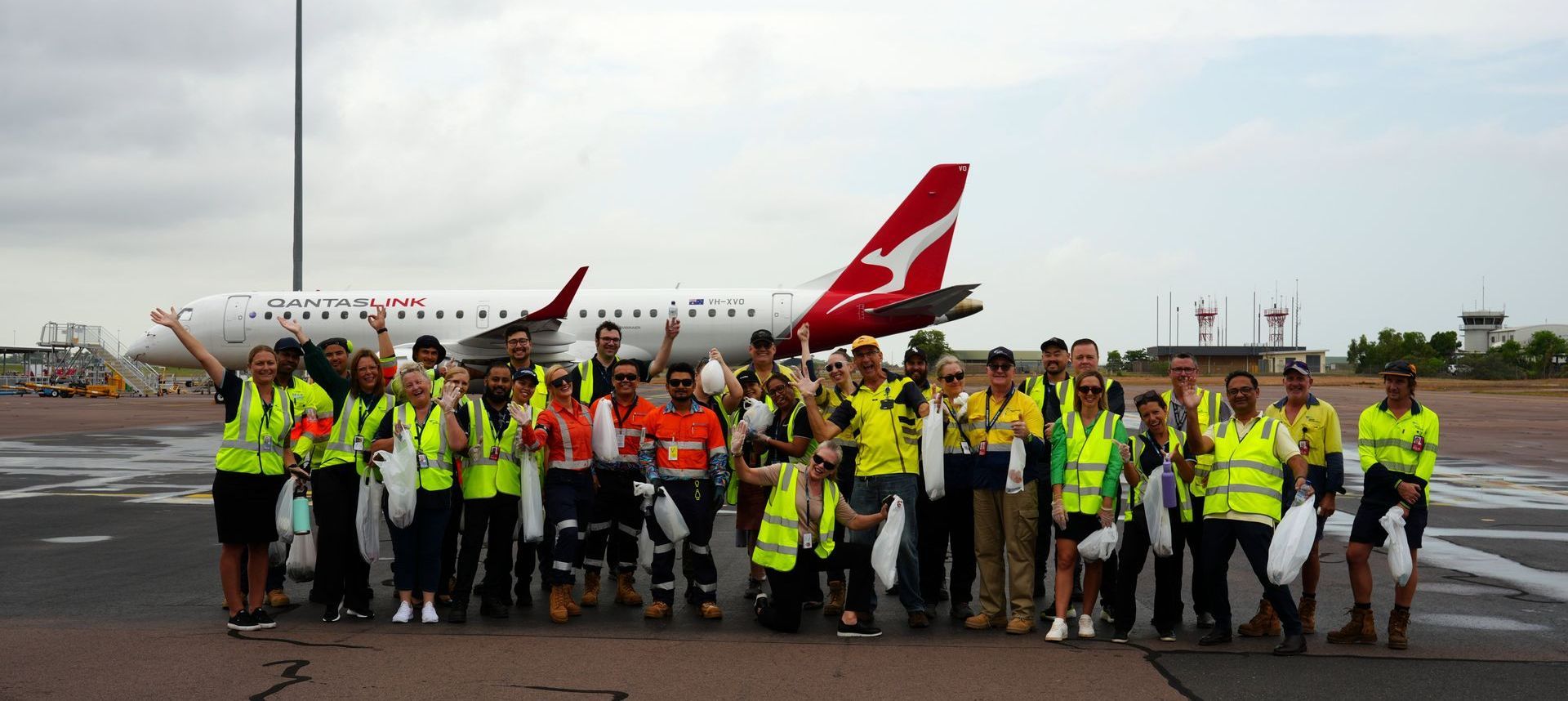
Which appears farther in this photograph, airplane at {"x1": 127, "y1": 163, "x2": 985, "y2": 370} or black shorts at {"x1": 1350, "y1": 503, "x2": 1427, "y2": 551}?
airplane at {"x1": 127, "y1": 163, "x2": 985, "y2": 370}

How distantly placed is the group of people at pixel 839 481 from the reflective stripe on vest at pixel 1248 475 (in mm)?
13

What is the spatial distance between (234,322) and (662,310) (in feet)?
38.0

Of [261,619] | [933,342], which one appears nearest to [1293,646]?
[261,619]

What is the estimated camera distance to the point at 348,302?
1145 inches

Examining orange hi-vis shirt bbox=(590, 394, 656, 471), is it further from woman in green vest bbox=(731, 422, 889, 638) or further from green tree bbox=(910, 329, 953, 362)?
green tree bbox=(910, 329, 953, 362)

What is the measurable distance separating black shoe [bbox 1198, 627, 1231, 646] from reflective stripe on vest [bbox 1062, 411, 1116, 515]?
3.22ft

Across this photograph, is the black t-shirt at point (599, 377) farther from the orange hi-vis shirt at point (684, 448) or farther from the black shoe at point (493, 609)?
the black shoe at point (493, 609)

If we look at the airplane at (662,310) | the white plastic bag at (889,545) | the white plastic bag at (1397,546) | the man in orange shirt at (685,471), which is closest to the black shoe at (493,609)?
the man in orange shirt at (685,471)

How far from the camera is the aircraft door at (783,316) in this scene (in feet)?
91.5

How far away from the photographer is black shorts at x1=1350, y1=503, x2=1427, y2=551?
6562 mm

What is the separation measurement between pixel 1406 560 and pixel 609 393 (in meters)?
5.08

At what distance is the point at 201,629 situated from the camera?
6684 millimetres

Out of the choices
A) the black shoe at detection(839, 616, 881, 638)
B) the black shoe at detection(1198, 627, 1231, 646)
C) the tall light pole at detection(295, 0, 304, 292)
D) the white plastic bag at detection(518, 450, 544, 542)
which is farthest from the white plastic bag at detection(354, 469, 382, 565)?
the tall light pole at detection(295, 0, 304, 292)

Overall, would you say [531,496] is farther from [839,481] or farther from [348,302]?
[348,302]
